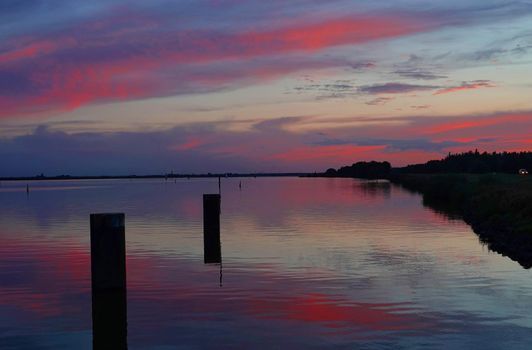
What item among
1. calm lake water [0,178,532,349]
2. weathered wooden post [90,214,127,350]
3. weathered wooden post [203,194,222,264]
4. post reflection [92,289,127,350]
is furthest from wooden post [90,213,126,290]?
weathered wooden post [203,194,222,264]

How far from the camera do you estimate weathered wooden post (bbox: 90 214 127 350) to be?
1848 centimetres

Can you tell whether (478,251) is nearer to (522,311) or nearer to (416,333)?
(522,311)

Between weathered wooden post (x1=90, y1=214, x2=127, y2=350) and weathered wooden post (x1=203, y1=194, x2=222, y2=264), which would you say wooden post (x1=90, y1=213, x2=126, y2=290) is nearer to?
weathered wooden post (x1=90, y1=214, x2=127, y2=350)

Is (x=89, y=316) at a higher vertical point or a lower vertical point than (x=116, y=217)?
lower

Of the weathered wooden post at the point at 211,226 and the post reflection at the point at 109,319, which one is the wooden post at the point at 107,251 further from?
the weathered wooden post at the point at 211,226

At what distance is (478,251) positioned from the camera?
3072cm

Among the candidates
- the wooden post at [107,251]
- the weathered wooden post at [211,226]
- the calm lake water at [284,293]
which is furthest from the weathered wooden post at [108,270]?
the weathered wooden post at [211,226]

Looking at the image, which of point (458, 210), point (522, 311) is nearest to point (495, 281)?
point (522, 311)

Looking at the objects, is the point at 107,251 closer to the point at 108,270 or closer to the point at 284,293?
the point at 108,270

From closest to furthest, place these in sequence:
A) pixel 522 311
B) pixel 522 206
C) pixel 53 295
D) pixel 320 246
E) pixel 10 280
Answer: pixel 522 311, pixel 53 295, pixel 10 280, pixel 320 246, pixel 522 206

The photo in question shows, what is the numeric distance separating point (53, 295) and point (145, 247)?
12416 mm

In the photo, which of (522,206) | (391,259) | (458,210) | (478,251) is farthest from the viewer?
(458,210)

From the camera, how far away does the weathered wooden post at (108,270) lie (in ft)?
60.6

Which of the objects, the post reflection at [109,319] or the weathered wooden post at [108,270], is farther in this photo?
the weathered wooden post at [108,270]
